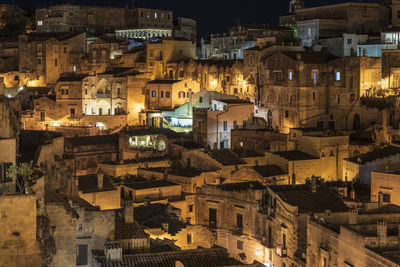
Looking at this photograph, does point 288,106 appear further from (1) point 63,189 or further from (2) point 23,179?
(2) point 23,179

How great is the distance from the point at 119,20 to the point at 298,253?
5177 centimetres

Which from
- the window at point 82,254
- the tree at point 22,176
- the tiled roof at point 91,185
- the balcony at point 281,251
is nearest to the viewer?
the tree at point 22,176

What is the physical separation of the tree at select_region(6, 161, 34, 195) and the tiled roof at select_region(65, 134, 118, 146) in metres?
27.0

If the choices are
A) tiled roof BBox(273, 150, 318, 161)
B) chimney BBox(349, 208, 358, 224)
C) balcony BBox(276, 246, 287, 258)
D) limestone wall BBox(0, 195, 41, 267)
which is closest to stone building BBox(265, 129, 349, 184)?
tiled roof BBox(273, 150, 318, 161)

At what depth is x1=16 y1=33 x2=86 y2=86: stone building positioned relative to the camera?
194 ft

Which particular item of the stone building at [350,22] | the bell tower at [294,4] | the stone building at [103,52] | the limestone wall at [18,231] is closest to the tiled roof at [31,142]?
the limestone wall at [18,231]

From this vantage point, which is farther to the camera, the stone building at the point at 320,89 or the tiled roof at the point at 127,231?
the stone building at the point at 320,89

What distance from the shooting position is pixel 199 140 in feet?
145

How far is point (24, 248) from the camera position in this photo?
16656 millimetres

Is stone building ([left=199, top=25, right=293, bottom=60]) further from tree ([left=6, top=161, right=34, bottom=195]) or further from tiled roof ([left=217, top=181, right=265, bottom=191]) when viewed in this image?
tree ([left=6, top=161, right=34, bottom=195])

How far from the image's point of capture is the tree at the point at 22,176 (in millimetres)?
17125

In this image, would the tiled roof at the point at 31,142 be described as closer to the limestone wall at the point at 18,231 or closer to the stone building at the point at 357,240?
the limestone wall at the point at 18,231

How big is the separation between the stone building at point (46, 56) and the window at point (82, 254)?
A: 1602 inches

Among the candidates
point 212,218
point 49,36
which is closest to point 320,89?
point 212,218
